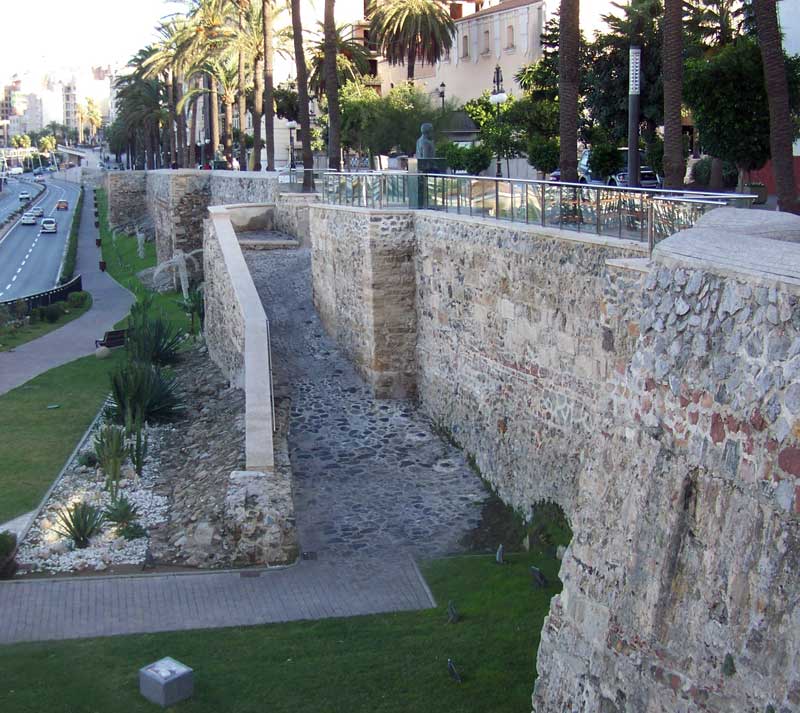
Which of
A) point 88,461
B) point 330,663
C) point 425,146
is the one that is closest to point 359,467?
point 88,461

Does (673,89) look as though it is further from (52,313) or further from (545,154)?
(52,313)

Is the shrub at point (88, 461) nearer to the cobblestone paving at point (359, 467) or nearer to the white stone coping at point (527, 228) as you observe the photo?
the cobblestone paving at point (359, 467)

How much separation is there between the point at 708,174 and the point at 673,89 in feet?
36.9

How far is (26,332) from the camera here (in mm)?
30344

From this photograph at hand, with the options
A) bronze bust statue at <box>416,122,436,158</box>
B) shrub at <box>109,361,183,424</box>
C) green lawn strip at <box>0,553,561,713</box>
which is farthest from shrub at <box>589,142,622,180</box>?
green lawn strip at <box>0,553,561,713</box>

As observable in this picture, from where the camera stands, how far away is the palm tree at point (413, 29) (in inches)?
1693

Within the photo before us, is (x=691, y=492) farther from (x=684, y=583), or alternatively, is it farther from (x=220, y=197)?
(x=220, y=197)

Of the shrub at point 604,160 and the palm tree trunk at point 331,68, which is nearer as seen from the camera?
the shrub at point 604,160

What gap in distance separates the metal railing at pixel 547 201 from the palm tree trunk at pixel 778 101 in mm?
2746

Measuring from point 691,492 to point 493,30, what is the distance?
1615 inches

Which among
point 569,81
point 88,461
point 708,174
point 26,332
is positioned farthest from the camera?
point 26,332

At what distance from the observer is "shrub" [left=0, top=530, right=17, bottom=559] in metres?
12.2

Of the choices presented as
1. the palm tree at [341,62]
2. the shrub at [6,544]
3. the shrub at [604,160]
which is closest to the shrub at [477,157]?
the shrub at [604,160]

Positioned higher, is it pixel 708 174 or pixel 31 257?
pixel 708 174
